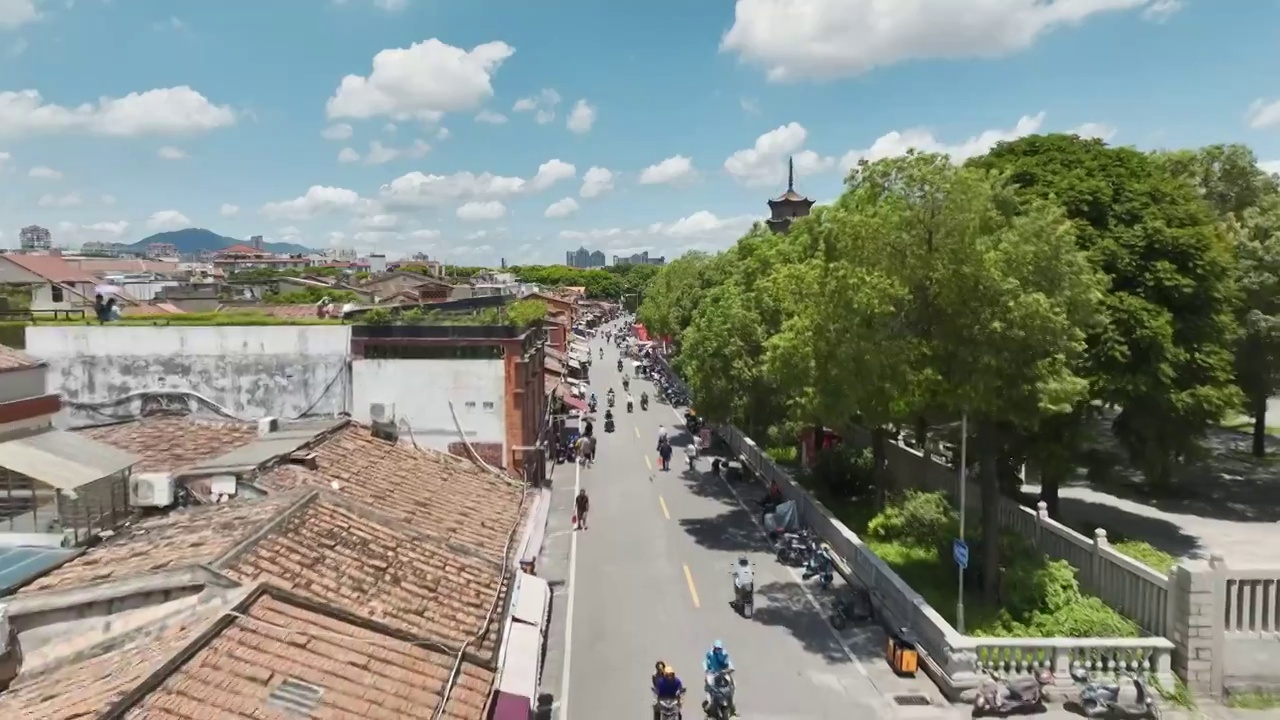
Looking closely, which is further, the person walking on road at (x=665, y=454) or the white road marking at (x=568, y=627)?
the person walking on road at (x=665, y=454)

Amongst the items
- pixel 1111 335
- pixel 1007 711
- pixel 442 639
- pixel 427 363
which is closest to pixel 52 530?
pixel 442 639

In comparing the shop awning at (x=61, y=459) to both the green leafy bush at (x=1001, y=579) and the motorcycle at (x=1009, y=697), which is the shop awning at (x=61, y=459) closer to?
the motorcycle at (x=1009, y=697)

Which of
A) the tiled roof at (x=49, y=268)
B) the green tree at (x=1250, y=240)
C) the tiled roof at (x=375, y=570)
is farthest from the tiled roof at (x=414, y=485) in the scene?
the tiled roof at (x=49, y=268)

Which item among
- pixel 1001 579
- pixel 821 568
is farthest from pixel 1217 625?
pixel 821 568

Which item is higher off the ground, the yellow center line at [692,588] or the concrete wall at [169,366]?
the concrete wall at [169,366]

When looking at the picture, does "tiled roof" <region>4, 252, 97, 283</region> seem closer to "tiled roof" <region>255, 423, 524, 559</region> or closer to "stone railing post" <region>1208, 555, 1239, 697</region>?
"tiled roof" <region>255, 423, 524, 559</region>

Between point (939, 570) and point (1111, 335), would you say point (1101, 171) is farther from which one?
point (939, 570)
